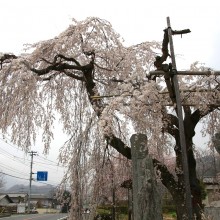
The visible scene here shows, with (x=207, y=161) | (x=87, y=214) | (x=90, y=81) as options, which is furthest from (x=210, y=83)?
(x=87, y=214)

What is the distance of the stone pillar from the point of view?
196 inches

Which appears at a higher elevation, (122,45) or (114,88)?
(122,45)

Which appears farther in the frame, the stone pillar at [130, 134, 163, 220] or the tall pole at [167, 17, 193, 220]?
the tall pole at [167, 17, 193, 220]

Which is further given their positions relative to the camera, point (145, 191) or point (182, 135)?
point (182, 135)

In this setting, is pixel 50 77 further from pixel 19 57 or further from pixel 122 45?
pixel 122 45

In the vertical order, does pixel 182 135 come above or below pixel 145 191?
above

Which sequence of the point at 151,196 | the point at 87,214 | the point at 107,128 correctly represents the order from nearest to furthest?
the point at 151,196, the point at 107,128, the point at 87,214

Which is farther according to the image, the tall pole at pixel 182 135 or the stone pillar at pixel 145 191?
the tall pole at pixel 182 135

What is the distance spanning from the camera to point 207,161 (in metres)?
11.2

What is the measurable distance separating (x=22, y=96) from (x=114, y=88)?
7.94 feet

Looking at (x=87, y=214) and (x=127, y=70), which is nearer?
(x=87, y=214)

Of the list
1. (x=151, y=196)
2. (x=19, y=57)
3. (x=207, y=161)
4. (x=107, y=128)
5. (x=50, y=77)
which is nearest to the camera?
(x=151, y=196)

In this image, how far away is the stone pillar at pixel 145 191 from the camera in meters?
4.98

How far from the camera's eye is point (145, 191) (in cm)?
503
